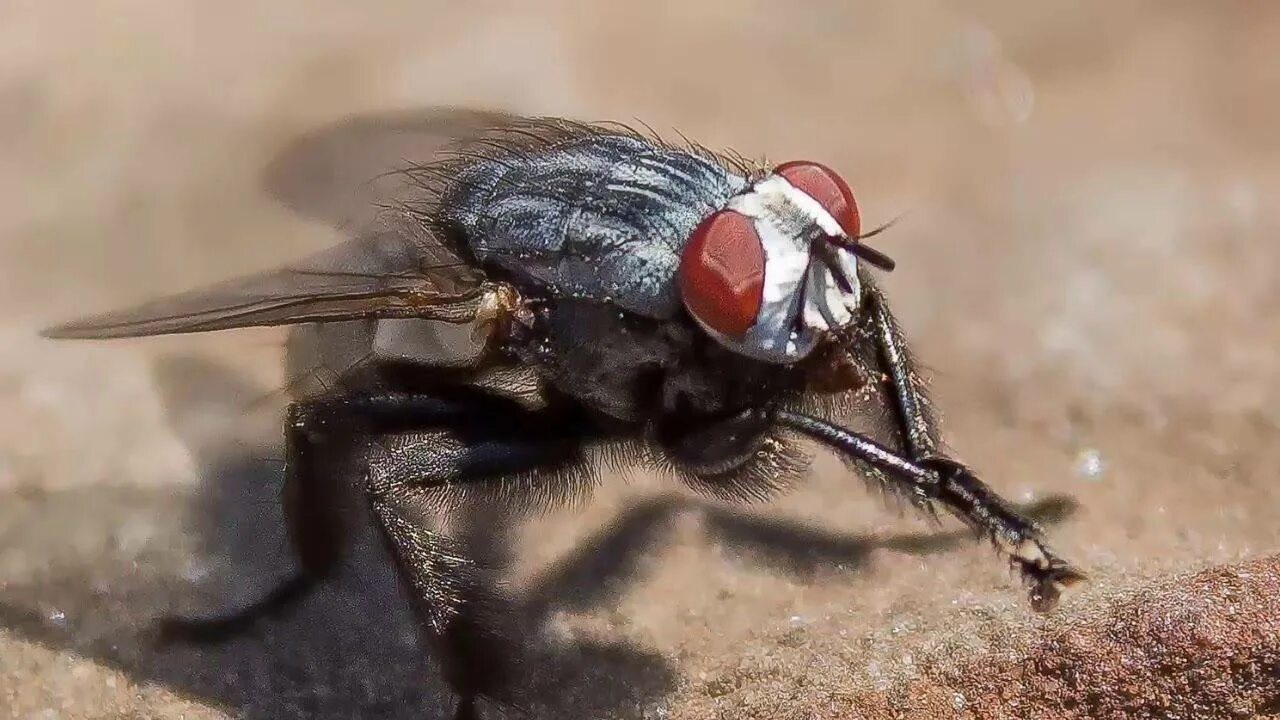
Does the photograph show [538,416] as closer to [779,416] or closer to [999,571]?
[779,416]

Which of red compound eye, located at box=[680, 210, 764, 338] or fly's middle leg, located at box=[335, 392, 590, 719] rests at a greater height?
red compound eye, located at box=[680, 210, 764, 338]

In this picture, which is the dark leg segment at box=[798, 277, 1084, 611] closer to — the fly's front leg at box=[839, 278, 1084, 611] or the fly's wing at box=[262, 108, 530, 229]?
the fly's front leg at box=[839, 278, 1084, 611]

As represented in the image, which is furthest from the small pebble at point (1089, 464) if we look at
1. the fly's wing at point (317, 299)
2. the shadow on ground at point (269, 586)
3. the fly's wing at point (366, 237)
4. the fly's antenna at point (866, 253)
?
the fly's wing at point (317, 299)

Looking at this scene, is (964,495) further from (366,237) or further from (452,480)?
(366,237)

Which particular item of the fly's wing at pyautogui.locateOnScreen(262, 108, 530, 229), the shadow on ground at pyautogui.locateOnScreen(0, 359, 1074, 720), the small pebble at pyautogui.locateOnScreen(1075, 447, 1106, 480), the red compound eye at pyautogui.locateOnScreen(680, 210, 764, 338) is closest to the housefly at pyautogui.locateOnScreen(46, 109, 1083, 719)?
the red compound eye at pyautogui.locateOnScreen(680, 210, 764, 338)

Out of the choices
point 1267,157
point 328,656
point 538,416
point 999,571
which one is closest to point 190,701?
point 328,656

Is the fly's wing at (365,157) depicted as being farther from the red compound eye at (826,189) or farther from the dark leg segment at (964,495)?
the dark leg segment at (964,495)

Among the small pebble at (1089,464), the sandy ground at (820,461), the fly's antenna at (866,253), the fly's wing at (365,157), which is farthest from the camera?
the small pebble at (1089,464)
